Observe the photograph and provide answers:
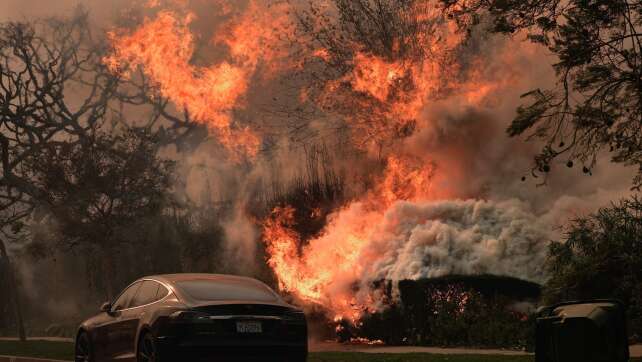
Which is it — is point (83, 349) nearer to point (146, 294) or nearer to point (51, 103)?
point (146, 294)

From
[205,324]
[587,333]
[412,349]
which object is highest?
[205,324]

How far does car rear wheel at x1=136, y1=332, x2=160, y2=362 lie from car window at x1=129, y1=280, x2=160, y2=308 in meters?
0.62

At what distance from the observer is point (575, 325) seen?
28.5ft

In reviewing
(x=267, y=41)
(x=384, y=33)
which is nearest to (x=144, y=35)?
(x=267, y=41)

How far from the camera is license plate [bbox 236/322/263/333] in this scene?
12.0m

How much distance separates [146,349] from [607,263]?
8.40 meters

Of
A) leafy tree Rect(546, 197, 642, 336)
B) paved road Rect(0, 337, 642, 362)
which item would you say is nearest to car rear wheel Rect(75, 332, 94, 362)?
paved road Rect(0, 337, 642, 362)

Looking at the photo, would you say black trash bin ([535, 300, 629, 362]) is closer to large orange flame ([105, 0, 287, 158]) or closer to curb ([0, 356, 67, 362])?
curb ([0, 356, 67, 362])

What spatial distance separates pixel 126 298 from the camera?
13.9 m

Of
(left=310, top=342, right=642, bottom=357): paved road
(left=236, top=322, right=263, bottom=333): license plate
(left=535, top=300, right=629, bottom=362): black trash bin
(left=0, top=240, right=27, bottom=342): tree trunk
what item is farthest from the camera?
(left=0, top=240, right=27, bottom=342): tree trunk

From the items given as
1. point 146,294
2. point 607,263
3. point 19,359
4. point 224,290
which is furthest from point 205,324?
point 19,359

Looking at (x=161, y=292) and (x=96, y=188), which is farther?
(x=96, y=188)

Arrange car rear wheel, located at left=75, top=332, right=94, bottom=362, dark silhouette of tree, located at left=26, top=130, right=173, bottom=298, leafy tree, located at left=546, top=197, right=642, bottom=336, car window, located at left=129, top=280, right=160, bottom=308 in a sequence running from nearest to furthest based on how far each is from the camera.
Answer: car window, located at left=129, top=280, right=160, bottom=308
car rear wheel, located at left=75, top=332, right=94, bottom=362
leafy tree, located at left=546, top=197, right=642, bottom=336
dark silhouette of tree, located at left=26, top=130, right=173, bottom=298

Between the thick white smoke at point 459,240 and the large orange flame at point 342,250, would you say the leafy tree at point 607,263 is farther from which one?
the large orange flame at point 342,250
